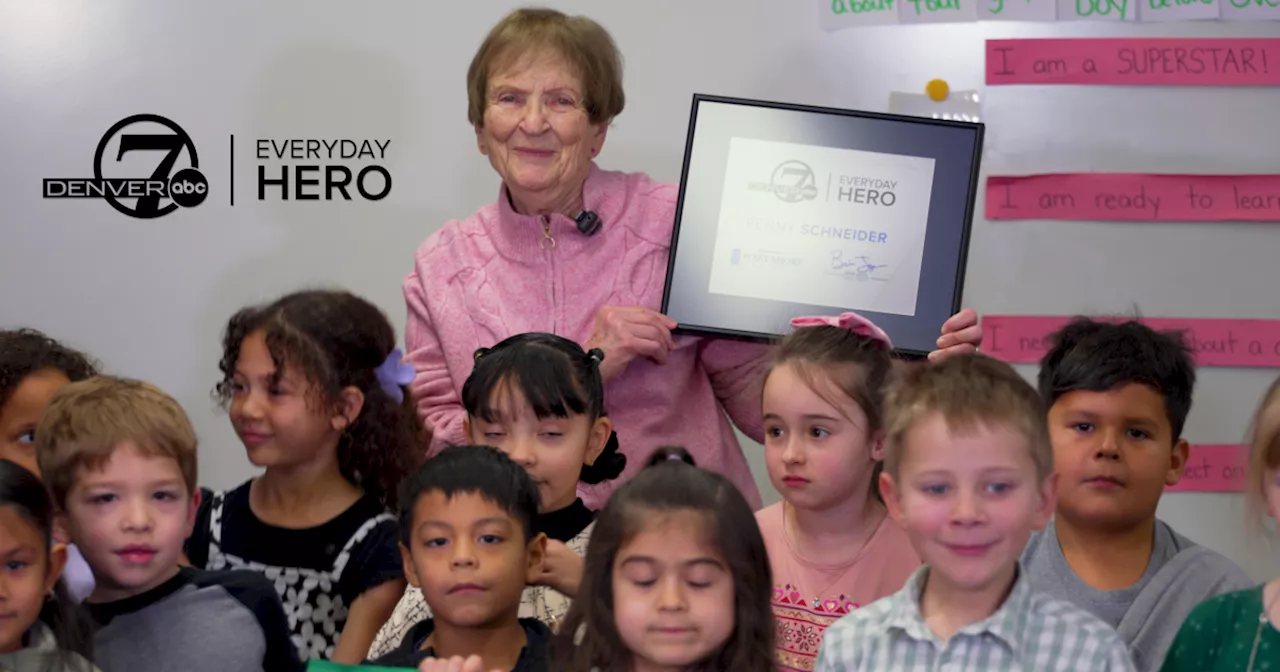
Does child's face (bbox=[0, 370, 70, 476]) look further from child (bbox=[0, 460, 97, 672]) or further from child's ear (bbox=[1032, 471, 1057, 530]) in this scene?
child's ear (bbox=[1032, 471, 1057, 530])

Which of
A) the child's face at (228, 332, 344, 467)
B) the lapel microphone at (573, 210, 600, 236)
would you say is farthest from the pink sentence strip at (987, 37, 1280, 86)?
the child's face at (228, 332, 344, 467)

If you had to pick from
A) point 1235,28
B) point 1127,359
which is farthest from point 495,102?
point 1235,28

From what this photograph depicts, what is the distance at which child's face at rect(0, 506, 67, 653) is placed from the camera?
1793mm

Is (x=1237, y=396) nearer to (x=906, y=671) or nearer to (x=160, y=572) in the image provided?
(x=906, y=671)

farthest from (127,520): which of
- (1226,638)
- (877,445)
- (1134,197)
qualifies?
(1134,197)

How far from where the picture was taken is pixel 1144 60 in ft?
10.4

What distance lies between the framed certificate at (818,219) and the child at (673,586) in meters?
0.67

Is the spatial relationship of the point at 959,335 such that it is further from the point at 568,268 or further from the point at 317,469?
the point at 317,469

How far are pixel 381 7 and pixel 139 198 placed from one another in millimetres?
712

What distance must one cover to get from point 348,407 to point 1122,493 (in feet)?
4.10

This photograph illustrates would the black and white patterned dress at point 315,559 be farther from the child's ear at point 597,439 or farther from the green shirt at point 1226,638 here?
the green shirt at point 1226,638

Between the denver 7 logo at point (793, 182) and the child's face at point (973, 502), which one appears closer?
the child's face at point (973, 502)

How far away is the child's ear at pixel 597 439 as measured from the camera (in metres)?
2.30

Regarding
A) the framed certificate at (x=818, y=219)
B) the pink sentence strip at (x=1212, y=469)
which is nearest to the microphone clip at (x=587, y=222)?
the framed certificate at (x=818, y=219)
